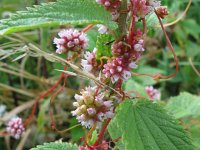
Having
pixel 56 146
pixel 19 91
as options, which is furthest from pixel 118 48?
pixel 19 91

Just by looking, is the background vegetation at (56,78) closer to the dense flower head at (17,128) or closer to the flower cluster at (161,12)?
the dense flower head at (17,128)

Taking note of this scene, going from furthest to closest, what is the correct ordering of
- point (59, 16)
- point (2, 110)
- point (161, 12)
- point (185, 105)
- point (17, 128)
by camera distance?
point (2, 110), point (17, 128), point (185, 105), point (161, 12), point (59, 16)

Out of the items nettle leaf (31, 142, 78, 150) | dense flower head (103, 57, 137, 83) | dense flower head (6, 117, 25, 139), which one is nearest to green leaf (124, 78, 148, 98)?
dense flower head (6, 117, 25, 139)

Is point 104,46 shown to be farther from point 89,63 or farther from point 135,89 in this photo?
point 135,89

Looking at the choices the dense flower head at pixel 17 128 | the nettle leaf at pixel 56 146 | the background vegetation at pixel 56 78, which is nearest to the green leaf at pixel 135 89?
the background vegetation at pixel 56 78

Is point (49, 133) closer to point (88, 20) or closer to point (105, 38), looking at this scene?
point (105, 38)

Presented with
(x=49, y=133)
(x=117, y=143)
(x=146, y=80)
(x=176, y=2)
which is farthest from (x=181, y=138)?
(x=176, y=2)
